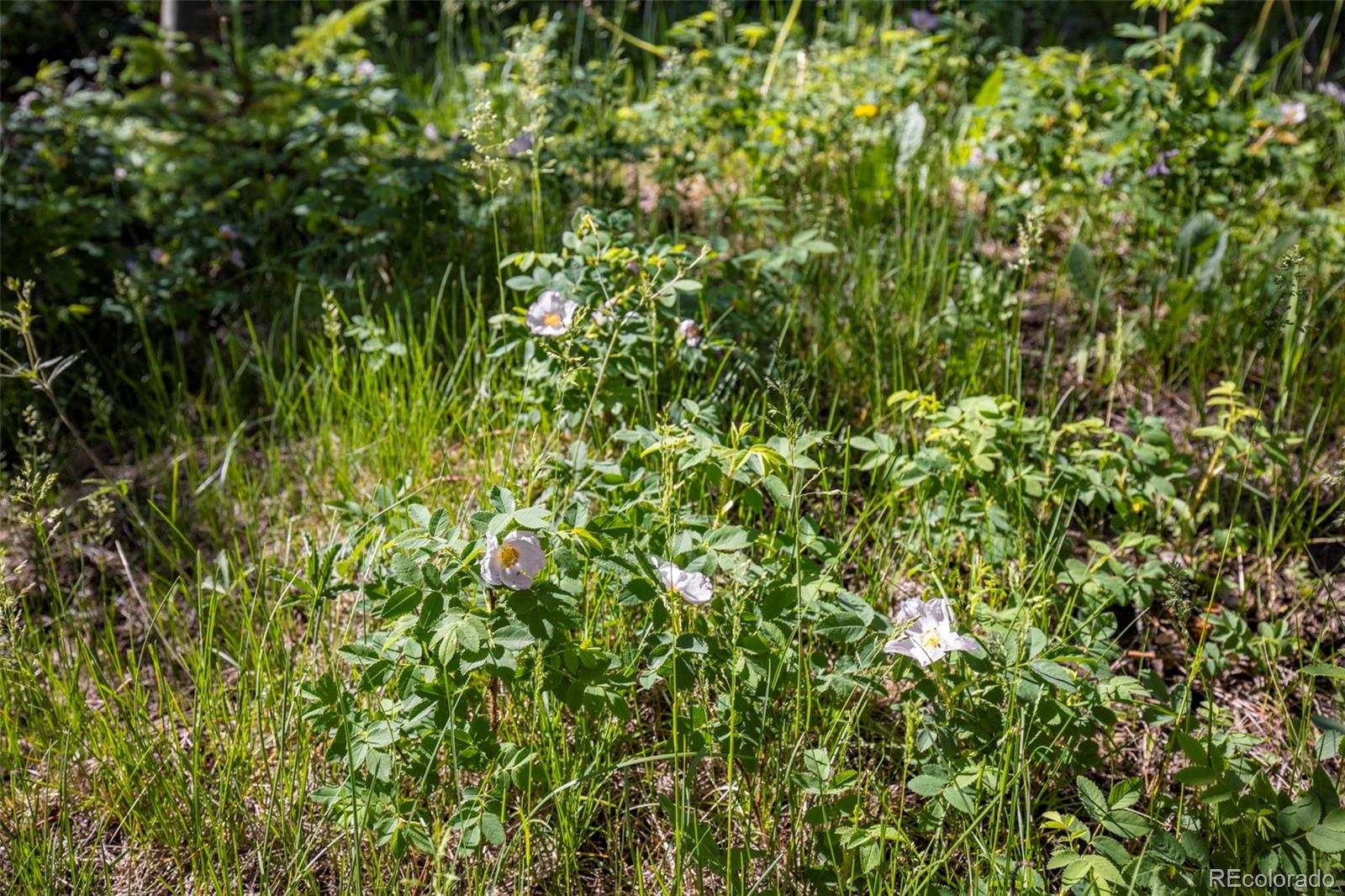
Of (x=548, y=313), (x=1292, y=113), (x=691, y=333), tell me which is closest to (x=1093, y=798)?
(x=691, y=333)

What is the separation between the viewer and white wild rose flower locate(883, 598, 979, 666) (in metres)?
1.37

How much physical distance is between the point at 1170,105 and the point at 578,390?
190 centimetres

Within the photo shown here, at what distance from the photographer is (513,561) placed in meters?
1.30

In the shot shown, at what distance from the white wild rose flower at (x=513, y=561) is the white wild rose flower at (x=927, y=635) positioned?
0.49 metres

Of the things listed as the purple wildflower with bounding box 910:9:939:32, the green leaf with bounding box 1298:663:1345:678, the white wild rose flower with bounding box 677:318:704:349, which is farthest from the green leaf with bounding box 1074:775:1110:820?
the purple wildflower with bounding box 910:9:939:32

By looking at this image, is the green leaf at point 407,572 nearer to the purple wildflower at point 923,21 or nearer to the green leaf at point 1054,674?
the green leaf at point 1054,674

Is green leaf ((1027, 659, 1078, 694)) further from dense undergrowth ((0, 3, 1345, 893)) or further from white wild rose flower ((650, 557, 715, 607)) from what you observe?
white wild rose flower ((650, 557, 715, 607))

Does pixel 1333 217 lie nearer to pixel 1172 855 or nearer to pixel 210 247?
pixel 1172 855

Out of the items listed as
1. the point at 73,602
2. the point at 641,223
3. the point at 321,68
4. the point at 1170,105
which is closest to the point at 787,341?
the point at 641,223

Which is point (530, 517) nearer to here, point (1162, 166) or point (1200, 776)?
point (1200, 776)

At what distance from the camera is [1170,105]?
270 cm

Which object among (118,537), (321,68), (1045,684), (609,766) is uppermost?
(321,68)

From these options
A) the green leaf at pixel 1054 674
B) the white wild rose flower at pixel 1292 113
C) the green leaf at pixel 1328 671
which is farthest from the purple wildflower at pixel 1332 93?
the green leaf at pixel 1054 674

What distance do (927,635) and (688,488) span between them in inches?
20.3
